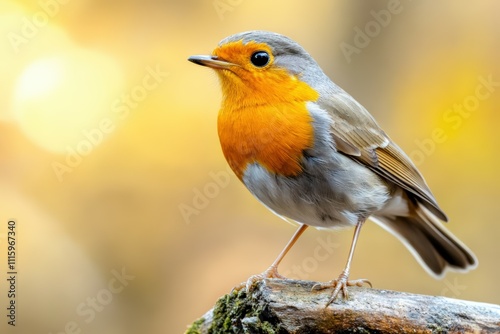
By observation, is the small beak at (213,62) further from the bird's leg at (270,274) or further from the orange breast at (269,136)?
the bird's leg at (270,274)

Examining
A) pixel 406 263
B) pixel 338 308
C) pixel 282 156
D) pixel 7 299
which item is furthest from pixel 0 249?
pixel 406 263

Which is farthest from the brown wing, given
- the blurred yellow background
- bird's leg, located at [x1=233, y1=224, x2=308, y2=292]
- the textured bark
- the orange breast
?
the blurred yellow background

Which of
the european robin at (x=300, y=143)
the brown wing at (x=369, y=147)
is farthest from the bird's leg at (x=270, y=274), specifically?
the brown wing at (x=369, y=147)

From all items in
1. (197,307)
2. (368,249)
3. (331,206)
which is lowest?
(197,307)

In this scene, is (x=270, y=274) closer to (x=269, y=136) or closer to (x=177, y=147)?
(x=269, y=136)

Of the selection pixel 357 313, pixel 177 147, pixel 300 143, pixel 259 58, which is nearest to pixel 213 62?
pixel 259 58

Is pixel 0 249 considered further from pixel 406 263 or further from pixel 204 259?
pixel 406 263
